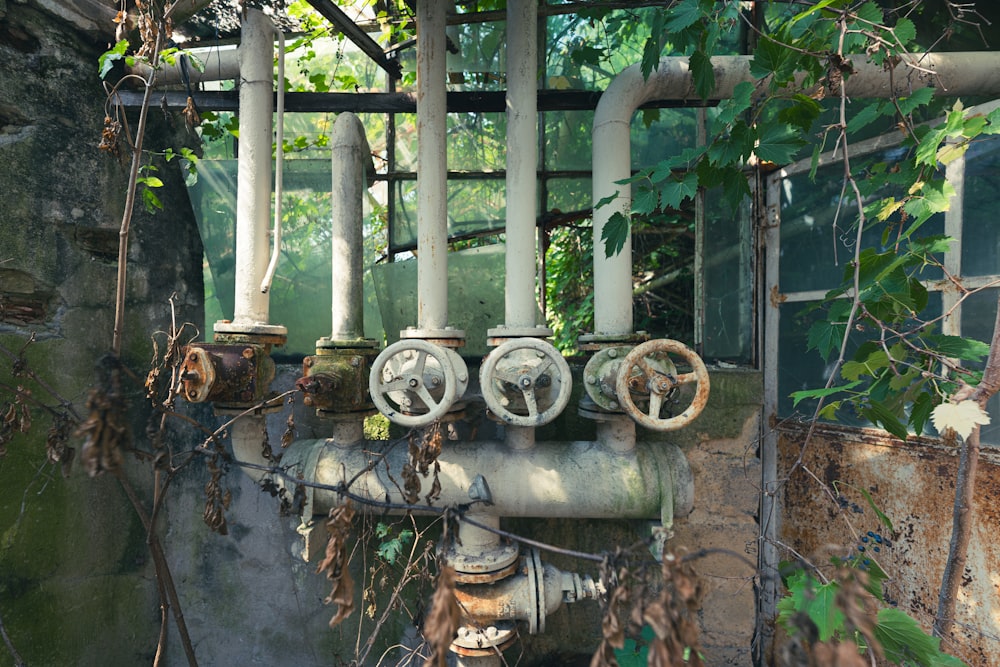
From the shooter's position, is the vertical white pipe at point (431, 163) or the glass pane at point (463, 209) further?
the glass pane at point (463, 209)

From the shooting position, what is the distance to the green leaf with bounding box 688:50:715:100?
1.50 m

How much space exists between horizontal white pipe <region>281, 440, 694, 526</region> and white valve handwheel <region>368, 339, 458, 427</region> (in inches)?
10.9

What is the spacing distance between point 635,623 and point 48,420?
218 cm

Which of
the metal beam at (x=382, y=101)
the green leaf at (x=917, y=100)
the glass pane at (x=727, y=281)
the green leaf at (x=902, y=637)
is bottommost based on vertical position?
the green leaf at (x=902, y=637)

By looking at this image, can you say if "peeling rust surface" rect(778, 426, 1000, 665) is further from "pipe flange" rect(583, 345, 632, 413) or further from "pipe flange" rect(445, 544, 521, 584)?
"pipe flange" rect(445, 544, 521, 584)

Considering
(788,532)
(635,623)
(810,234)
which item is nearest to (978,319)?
(810,234)

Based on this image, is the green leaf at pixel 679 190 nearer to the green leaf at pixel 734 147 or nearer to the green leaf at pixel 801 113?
the green leaf at pixel 734 147

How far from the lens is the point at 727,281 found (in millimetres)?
2361

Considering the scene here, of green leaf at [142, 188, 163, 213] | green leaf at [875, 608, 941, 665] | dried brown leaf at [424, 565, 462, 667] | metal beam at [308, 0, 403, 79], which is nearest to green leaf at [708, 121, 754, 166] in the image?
green leaf at [875, 608, 941, 665]

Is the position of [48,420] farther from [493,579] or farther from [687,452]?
[687,452]

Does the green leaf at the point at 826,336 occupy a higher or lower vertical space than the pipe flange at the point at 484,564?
higher

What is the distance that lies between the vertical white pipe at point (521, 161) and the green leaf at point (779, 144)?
0.79 metres

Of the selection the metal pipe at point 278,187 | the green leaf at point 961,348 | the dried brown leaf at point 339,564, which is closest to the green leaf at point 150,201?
the metal pipe at point 278,187

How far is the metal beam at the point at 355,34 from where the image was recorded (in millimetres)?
1849
